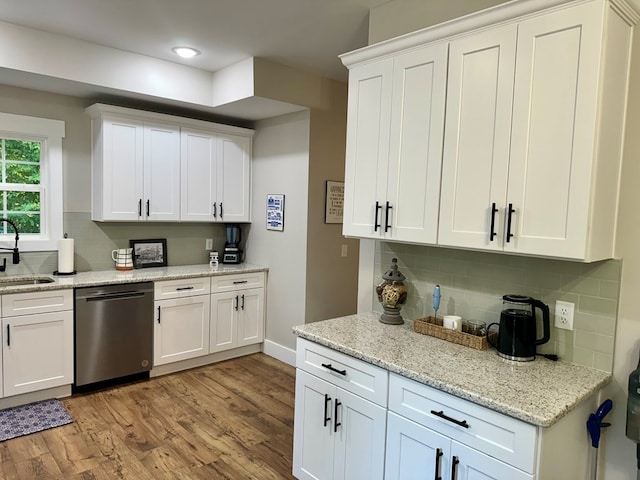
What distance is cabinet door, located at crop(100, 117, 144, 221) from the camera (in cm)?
381

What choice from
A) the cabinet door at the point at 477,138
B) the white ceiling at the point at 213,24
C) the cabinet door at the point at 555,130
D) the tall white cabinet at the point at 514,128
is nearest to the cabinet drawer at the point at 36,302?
the white ceiling at the point at 213,24

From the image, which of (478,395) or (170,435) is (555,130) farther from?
(170,435)

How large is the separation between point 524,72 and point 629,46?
43 cm

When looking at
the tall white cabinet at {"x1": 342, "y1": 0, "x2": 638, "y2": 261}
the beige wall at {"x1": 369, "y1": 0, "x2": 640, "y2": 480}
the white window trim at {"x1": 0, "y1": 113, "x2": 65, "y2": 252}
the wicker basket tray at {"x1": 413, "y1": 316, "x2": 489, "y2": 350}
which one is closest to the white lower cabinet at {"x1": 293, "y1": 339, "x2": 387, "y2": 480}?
the wicker basket tray at {"x1": 413, "y1": 316, "x2": 489, "y2": 350}

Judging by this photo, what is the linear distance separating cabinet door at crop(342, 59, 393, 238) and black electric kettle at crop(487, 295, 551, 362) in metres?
0.75

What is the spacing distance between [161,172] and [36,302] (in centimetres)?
152

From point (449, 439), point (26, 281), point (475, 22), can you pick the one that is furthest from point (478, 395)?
point (26, 281)

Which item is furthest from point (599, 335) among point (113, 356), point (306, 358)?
point (113, 356)

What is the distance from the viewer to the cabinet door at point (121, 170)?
12.5 feet

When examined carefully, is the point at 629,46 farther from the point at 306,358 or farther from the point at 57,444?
the point at 57,444

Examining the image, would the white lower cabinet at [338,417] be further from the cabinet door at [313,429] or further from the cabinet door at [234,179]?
the cabinet door at [234,179]

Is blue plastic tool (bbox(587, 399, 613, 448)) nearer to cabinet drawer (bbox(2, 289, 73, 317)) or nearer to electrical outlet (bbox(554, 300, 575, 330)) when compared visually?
electrical outlet (bbox(554, 300, 575, 330))

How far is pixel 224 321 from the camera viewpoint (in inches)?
170

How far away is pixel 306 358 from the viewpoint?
2318mm
